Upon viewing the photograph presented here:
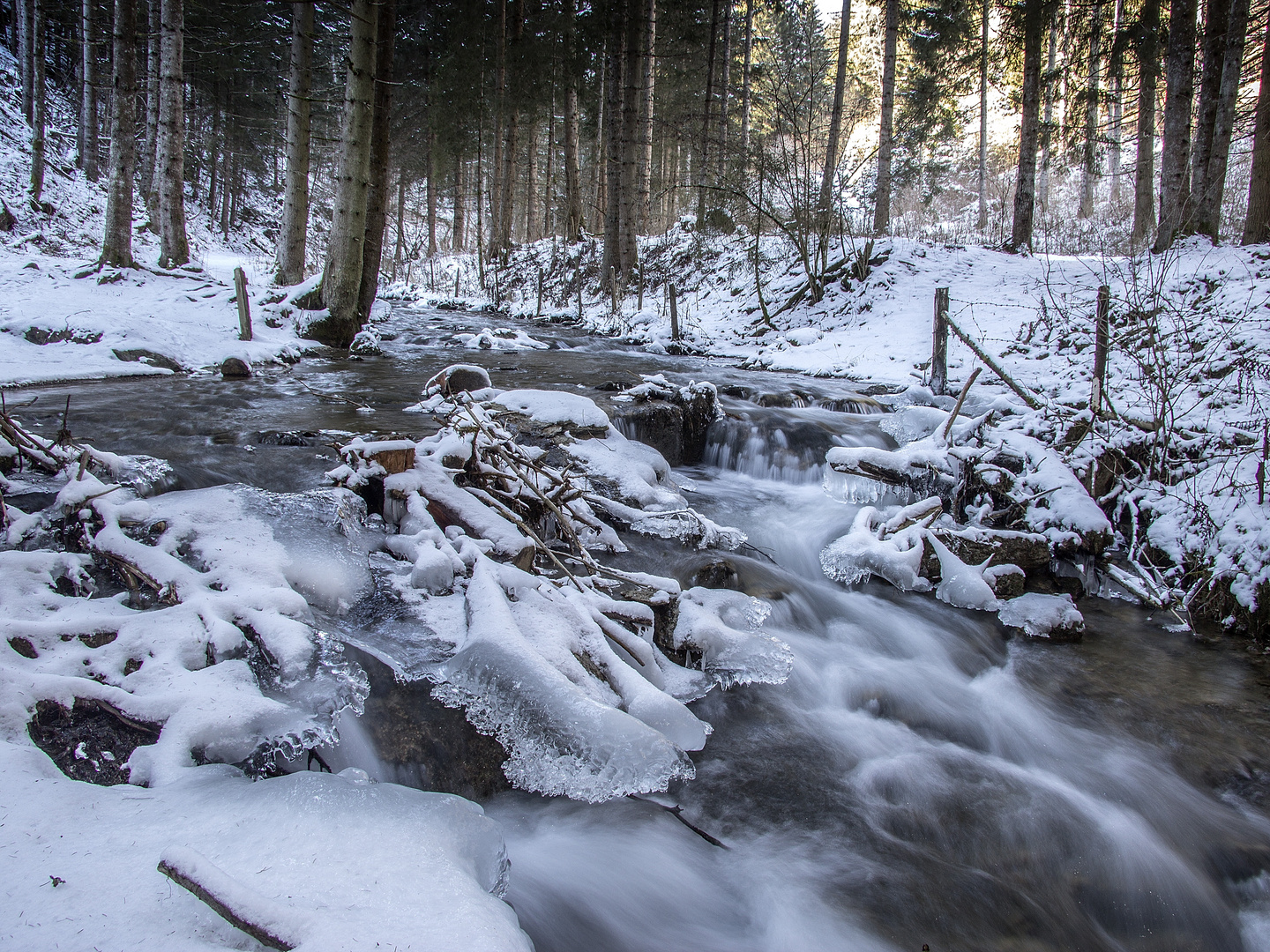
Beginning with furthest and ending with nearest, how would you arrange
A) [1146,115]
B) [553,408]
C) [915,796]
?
[1146,115] → [553,408] → [915,796]

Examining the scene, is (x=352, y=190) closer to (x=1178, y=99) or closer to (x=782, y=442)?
(x=782, y=442)

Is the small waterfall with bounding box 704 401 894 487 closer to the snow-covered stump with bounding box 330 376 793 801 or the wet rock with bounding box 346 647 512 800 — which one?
the snow-covered stump with bounding box 330 376 793 801

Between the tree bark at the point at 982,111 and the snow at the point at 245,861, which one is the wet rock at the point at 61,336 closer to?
the snow at the point at 245,861

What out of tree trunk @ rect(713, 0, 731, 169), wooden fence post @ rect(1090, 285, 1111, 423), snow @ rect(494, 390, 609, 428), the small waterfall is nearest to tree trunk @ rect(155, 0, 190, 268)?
snow @ rect(494, 390, 609, 428)

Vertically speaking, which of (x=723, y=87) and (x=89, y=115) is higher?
(x=723, y=87)

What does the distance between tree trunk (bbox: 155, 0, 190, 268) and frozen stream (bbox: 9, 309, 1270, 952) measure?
391 inches

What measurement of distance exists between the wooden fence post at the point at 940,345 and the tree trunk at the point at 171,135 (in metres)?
13.1

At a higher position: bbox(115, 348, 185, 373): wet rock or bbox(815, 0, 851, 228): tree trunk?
bbox(815, 0, 851, 228): tree trunk

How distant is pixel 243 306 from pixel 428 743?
8780 millimetres

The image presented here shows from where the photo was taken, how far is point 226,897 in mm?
1250

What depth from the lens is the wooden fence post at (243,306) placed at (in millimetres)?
8906

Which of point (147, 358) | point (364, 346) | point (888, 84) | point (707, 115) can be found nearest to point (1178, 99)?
point (888, 84)

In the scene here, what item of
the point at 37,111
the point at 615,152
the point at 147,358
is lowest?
the point at 147,358

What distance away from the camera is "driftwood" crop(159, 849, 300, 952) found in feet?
4.04
